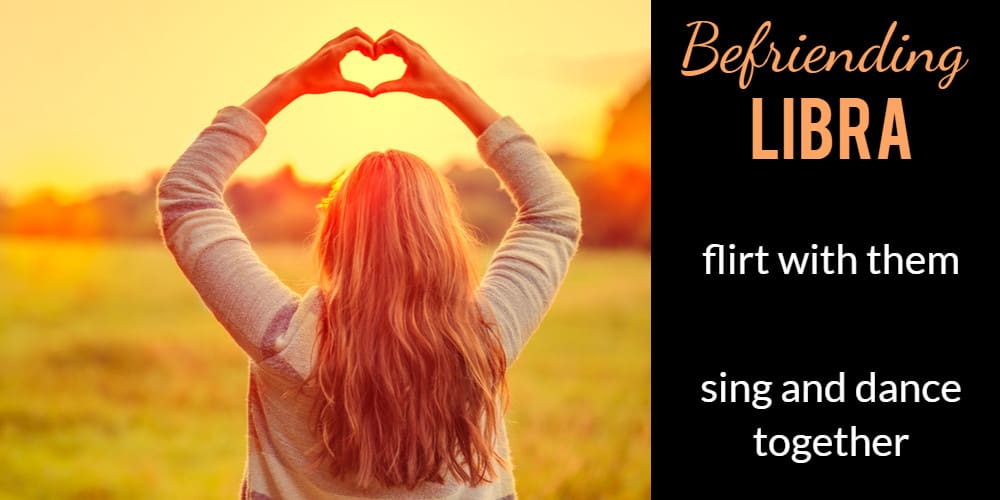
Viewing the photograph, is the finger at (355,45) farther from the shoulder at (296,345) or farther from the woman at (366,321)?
the shoulder at (296,345)

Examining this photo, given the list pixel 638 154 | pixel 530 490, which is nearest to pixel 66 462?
pixel 530 490

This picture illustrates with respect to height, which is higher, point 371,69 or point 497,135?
point 371,69

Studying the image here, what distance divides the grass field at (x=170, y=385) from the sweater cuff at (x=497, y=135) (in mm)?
2373

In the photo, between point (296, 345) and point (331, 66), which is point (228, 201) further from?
point (296, 345)

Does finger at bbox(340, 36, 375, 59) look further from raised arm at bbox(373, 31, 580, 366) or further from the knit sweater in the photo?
the knit sweater

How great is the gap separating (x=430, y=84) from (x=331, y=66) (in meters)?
0.11

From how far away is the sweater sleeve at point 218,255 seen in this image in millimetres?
903

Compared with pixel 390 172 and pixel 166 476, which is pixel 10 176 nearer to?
pixel 166 476

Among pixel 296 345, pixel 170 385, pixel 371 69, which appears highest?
pixel 371 69

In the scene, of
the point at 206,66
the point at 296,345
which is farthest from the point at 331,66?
the point at 206,66

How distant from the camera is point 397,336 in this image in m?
0.91

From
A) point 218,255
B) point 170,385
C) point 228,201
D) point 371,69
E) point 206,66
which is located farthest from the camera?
point 170,385
